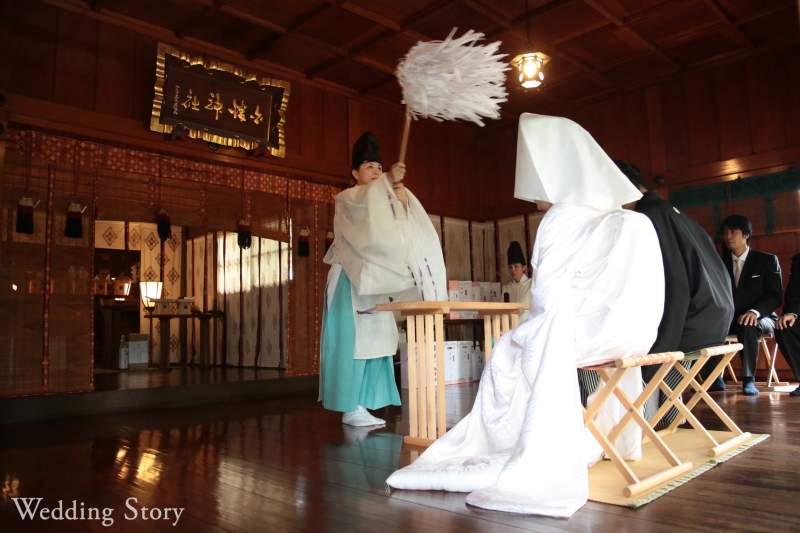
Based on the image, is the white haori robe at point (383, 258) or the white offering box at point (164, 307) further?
the white offering box at point (164, 307)

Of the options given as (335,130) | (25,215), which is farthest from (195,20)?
(25,215)

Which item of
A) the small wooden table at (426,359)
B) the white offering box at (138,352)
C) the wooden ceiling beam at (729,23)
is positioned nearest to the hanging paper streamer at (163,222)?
the small wooden table at (426,359)

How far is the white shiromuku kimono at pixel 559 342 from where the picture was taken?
174 cm

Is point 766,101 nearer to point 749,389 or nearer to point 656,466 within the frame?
point 749,389

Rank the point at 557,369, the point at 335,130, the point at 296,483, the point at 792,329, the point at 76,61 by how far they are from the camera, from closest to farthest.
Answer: the point at 557,369
the point at 296,483
the point at 792,329
the point at 76,61
the point at 335,130

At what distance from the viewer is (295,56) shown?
5750mm

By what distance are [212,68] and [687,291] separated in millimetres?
4459

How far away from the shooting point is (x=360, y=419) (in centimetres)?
346

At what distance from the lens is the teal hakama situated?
352cm

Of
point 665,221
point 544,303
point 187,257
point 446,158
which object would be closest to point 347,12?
point 446,158

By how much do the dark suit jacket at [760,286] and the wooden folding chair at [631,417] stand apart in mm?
3034

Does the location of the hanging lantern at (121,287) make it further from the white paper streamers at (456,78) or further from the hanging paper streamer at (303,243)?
the white paper streamers at (456,78)

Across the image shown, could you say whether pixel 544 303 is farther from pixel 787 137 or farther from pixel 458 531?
pixel 787 137

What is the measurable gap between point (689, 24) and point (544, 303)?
465 centimetres
